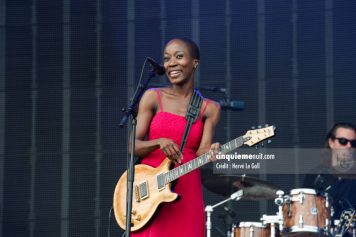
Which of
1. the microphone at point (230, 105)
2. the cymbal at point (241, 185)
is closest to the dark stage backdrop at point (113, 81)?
the cymbal at point (241, 185)

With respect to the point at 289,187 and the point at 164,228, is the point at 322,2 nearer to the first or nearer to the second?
the point at 289,187

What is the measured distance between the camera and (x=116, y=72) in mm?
9734

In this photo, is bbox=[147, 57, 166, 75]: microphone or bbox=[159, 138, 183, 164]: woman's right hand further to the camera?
bbox=[147, 57, 166, 75]: microphone

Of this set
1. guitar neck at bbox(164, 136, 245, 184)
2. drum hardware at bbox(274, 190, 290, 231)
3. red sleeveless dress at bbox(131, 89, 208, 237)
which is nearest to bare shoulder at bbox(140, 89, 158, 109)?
red sleeveless dress at bbox(131, 89, 208, 237)

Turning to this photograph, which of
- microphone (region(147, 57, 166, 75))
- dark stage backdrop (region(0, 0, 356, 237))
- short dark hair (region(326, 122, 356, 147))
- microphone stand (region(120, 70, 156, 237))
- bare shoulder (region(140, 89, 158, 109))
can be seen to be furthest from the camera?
dark stage backdrop (region(0, 0, 356, 237))

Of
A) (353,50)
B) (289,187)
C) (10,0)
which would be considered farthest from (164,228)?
(10,0)

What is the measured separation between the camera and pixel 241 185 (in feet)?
26.9

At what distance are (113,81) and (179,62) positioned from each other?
3499 millimetres

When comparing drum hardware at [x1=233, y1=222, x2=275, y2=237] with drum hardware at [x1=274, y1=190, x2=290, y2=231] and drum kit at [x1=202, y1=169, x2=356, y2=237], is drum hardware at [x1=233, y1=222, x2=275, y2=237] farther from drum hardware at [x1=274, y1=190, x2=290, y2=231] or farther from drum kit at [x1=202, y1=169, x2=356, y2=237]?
drum hardware at [x1=274, y1=190, x2=290, y2=231]

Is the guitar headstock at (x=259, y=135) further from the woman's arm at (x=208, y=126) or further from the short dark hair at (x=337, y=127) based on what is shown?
the short dark hair at (x=337, y=127)

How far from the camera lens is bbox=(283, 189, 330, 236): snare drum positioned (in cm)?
736

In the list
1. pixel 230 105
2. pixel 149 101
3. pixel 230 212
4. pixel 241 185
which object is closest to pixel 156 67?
pixel 149 101

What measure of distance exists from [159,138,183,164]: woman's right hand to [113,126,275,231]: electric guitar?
0.14 m

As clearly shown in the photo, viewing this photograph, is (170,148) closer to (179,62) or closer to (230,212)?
(179,62)
